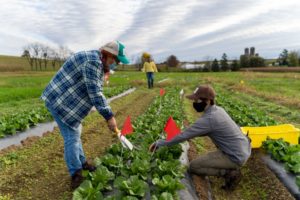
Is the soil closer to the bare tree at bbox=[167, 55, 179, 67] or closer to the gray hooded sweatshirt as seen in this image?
the gray hooded sweatshirt

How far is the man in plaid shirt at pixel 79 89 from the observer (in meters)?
3.64

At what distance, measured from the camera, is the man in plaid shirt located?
3.64 meters

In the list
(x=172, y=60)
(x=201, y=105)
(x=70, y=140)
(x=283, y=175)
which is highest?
(x=172, y=60)

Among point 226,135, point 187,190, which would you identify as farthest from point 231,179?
point 187,190

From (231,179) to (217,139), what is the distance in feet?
2.06

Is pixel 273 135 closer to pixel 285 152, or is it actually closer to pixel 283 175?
pixel 285 152

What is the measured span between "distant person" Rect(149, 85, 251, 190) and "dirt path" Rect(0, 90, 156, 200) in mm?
1499

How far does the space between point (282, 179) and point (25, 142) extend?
15.9 feet

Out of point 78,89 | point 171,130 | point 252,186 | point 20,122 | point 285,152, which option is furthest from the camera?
point 20,122

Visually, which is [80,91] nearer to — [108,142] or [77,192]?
[77,192]

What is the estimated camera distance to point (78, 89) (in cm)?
380

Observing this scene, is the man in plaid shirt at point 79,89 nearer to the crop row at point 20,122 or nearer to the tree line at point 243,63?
the crop row at point 20,122

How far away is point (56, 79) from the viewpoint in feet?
12.6

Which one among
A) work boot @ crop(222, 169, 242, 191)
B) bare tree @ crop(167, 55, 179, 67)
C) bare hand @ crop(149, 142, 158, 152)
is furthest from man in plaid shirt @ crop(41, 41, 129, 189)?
bare tree @ crop(167, 55, 179, 67)
